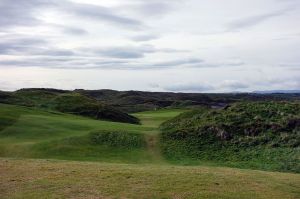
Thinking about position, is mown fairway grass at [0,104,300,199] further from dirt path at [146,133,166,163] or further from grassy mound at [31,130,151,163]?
dirt path at [146,133,166,163]

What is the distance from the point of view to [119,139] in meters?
49.8

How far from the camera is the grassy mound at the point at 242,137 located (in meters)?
41.4

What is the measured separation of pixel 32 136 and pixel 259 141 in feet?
87.6

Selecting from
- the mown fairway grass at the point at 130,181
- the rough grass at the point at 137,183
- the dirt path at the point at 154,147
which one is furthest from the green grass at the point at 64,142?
the rough grass at the point at 137,183

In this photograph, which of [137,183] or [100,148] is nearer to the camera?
[137,183]

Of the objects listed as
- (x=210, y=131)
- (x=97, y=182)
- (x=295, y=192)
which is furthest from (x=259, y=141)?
(x=97, y=182)

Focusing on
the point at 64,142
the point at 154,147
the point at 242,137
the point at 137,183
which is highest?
the point at 242,137

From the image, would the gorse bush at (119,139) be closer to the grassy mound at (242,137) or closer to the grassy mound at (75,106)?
the grassy mound at (242,137)

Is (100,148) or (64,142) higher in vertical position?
(64,142)

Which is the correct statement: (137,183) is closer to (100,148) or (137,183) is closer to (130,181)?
(130,181)

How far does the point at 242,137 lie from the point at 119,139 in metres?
14.3

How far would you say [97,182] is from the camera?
2664 centimetres

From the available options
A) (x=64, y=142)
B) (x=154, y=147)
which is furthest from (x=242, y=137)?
(x=64, y=142)

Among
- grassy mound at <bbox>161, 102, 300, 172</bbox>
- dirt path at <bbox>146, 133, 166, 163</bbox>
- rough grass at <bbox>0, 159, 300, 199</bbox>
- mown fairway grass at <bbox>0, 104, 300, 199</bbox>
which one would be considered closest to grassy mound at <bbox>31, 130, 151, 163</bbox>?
mown fairway grass at <bbox>0, 104, 300, 199</bbox>
